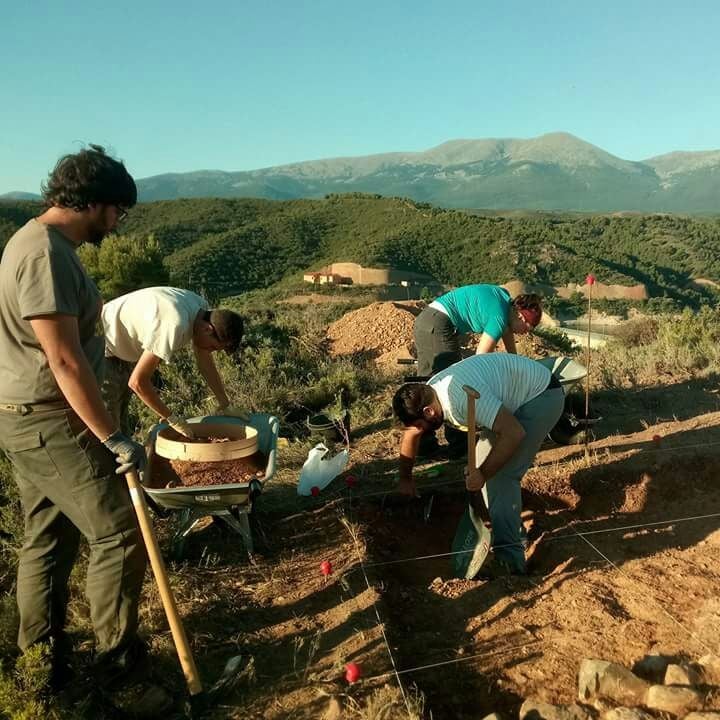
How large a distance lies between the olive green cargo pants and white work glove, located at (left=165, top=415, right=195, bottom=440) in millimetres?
1092

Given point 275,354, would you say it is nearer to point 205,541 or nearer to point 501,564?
point 205,541

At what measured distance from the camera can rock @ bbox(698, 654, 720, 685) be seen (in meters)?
2.43

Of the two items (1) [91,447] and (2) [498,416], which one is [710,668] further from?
(1) [91,447]

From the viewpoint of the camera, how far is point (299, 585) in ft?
10.6

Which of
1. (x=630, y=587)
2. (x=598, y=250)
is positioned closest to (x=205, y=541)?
(x=630, y=587)

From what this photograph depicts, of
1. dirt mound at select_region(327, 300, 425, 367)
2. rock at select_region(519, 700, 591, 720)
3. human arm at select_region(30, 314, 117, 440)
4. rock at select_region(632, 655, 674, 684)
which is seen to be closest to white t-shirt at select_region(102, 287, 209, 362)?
human arm at select_region(30, 314, 117, 440)

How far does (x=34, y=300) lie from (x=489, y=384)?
78.2 inches

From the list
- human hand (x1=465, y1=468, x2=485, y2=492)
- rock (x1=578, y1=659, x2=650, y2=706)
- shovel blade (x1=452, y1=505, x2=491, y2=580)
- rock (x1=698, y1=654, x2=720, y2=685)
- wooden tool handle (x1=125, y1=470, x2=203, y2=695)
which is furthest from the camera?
shovel blade (x1=452, y1=505, x2=491, y2=580)

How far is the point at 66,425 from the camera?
6.94 ft

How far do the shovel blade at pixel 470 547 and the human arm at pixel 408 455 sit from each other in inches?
13.4

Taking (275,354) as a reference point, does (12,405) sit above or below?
above

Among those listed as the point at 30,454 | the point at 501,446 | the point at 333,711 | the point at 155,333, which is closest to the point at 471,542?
the point at 501,446

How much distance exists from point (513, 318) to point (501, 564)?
69.6 inches

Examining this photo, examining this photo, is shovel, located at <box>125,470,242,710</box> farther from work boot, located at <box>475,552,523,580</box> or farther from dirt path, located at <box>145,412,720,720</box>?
work boot, located at <box>475,552,523,580</box>
